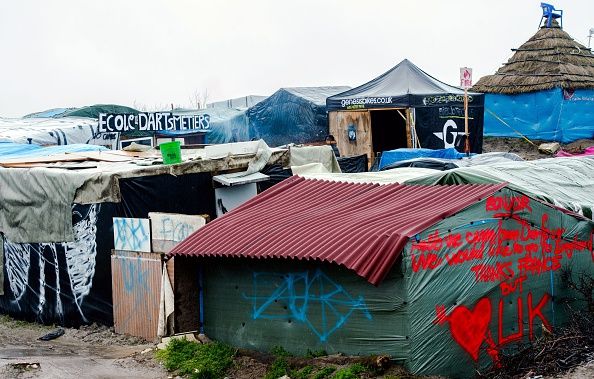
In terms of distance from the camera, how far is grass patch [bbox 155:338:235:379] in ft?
38.4

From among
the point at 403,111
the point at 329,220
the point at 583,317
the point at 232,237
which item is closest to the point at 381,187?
the point at 329,220

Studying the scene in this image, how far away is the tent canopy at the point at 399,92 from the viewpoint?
2389 cm

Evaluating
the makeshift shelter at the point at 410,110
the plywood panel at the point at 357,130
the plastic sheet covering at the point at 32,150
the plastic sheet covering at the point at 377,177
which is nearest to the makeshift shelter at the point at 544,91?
the makeshift shelter at the point at 410,110

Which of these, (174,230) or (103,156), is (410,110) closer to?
(103,156)

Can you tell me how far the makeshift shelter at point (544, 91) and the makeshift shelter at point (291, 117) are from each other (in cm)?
620

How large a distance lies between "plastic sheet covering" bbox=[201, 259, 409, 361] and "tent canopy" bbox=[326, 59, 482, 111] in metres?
12.2

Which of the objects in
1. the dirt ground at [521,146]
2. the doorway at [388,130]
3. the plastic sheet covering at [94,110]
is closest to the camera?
the doorway at [388,130]

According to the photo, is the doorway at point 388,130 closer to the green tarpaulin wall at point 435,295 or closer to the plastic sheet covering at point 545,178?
the plastic sheet covering at point 545,178

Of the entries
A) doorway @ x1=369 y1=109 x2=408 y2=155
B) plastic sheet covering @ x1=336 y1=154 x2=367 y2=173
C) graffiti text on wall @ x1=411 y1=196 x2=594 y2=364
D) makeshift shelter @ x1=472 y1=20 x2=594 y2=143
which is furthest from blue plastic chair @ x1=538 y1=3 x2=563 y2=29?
graffiti text on wall @ x1=411 y1=196 x2=594 y2=364

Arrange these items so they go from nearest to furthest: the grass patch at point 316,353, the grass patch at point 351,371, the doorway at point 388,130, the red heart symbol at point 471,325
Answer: the grass patch at point 351,371
the red heart symbol at point 471,325
the grass patch at point 316,353
the doorway at point 388,130

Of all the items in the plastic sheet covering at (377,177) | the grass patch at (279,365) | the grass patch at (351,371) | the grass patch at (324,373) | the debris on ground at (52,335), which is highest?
the plastic sheet covering at (377,177)

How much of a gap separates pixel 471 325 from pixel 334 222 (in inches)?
92.1

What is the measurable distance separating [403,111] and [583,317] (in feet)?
44.9

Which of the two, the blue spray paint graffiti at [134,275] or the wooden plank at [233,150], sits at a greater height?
the wooden plank at [233,150]
